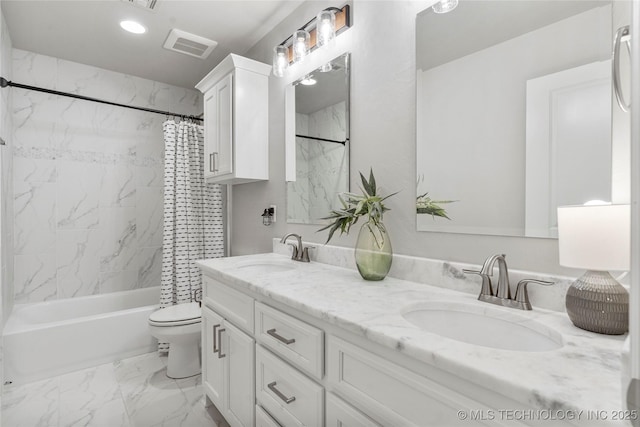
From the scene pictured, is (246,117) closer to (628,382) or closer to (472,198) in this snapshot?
(472,198)

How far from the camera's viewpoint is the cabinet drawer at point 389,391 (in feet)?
2.17

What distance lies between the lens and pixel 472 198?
3.93 feet

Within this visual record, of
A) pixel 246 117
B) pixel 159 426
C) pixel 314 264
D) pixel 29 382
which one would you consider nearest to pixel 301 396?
pixel 314 264

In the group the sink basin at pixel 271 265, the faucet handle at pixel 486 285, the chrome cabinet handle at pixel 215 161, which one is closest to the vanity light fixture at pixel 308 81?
the chrome cabinet handle at pixel 215 161

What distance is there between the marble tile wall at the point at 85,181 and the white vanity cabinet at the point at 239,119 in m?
1.31

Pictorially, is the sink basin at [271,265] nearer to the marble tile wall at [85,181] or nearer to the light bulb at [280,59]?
the light bulb at [280,59]

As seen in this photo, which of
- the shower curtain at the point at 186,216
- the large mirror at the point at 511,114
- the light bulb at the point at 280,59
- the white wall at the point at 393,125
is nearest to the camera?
the large mirror at the point at 511,114

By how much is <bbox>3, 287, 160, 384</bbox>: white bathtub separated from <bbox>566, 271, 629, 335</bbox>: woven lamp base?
279cm

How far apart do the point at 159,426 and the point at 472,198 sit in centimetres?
196

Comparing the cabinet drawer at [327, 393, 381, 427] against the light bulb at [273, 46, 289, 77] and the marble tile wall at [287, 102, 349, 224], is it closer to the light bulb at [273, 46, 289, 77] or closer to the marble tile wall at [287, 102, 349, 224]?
the marble tile wall at [287, 102, 349, 224]

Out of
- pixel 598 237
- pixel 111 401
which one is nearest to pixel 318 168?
pixel 598 237

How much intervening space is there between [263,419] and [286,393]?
246 mm

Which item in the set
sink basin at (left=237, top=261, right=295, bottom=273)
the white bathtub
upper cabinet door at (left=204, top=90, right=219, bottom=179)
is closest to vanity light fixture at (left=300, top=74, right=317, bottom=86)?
upper cabinet door at (left=204, top=90, right=219, bottom=179)

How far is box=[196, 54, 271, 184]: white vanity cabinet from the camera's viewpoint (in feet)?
7.22
